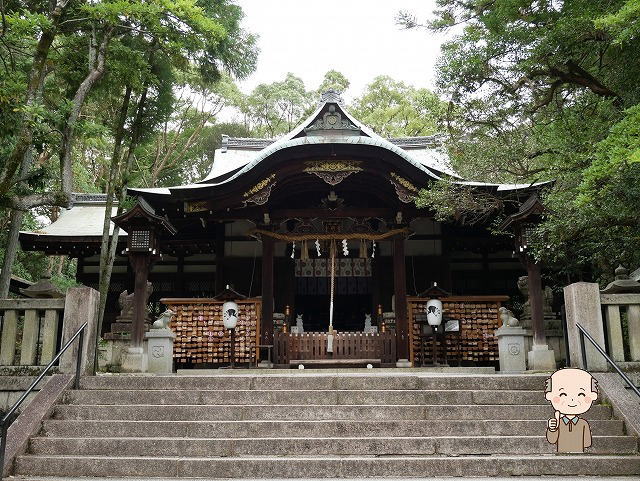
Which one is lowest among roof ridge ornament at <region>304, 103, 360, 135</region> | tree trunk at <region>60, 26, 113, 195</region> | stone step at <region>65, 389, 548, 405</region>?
stone step at <region>65, 389, 548, 405</region>

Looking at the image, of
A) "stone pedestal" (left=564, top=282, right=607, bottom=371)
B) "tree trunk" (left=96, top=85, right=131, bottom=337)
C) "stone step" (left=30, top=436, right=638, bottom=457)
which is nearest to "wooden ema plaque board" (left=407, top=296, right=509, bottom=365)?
"stone pedestal" (left=564, top=282, right=607, bottom=371)

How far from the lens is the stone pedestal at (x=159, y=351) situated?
10055mm

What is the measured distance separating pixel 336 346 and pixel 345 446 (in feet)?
17.2

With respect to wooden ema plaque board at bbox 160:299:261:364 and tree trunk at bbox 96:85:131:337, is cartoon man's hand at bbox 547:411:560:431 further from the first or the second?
tree trunk at bbox 96:85:131:337

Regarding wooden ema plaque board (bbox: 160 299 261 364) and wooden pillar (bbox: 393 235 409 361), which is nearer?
wooden pillar (bbox: 393 235 409 361)

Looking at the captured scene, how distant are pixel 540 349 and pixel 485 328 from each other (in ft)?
8.15

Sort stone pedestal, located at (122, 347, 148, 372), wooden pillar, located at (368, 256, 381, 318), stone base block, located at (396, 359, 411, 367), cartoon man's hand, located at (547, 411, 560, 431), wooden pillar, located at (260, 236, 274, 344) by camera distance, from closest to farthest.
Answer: cartoon man's hand, located at (547, 411, 560, 431), stone pedestal, located at (122, 347, 148, 372), stone base block, located at (396, 359, 411, 367), wooden pillar, located at (260, 236, 274, 344), wooden pillar, located at (368, 256, 381, 318)

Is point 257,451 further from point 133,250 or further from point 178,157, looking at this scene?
point 178,157

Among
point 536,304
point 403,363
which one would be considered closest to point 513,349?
point 536,304

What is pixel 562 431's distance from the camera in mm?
5148

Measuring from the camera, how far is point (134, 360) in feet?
31.3

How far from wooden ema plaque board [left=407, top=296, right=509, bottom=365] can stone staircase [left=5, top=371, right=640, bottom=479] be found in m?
4.77

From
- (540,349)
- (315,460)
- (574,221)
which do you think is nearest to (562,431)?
(315,460)

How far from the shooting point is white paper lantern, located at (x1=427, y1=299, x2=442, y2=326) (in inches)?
421
